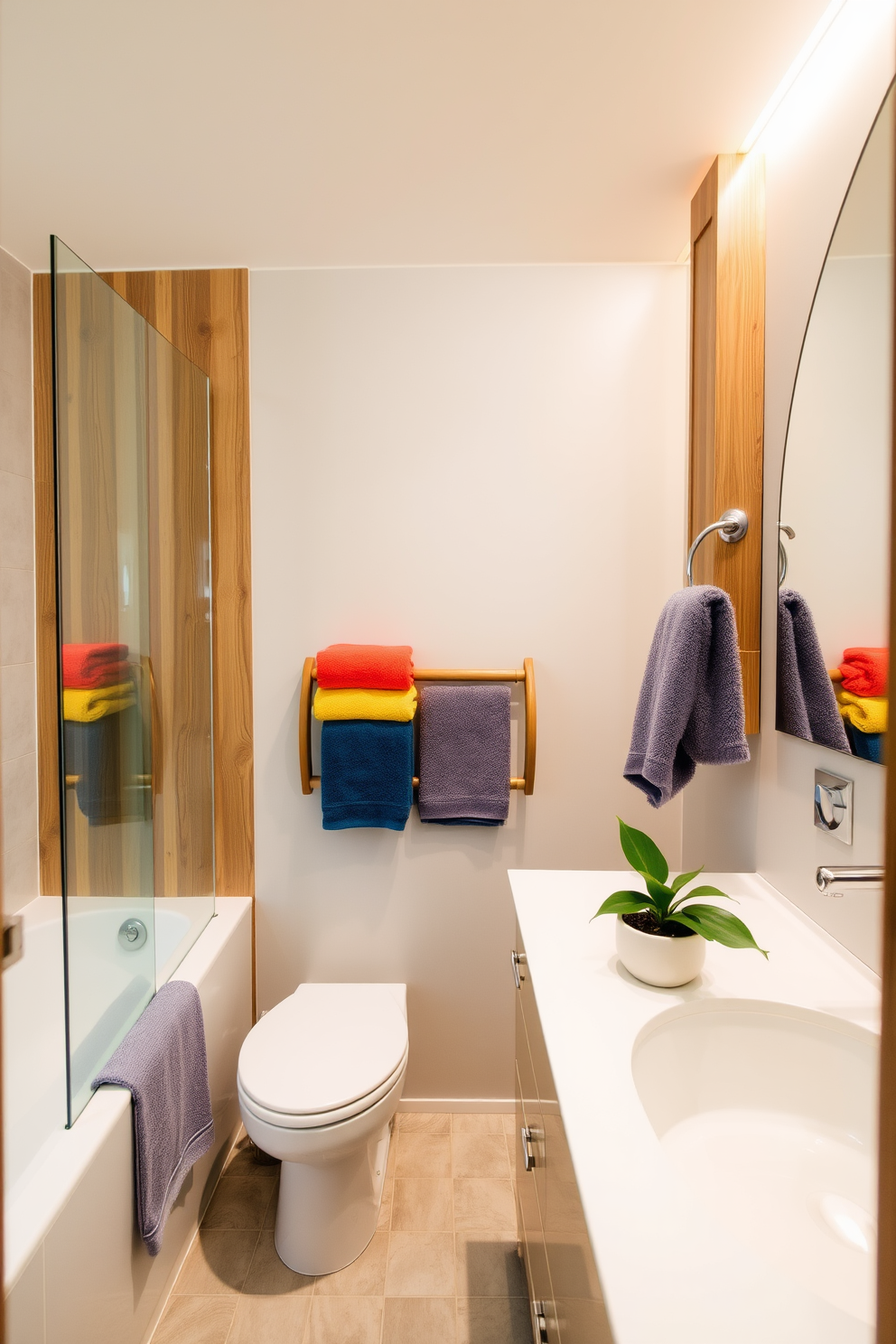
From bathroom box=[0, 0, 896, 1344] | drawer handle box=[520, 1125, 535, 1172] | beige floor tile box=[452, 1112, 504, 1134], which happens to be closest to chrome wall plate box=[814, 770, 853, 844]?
bathroom box=[0, 0, 896, 1344]

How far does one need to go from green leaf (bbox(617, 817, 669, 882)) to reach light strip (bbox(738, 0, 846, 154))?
1.36 meters

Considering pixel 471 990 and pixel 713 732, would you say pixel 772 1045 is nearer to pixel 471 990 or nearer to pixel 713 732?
pixel 713 732

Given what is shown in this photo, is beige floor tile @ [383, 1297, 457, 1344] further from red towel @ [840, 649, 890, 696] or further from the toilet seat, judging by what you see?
red towel @ [840, 649, 890, 696]

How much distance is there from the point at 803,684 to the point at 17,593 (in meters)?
1.90

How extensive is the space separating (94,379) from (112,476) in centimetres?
17

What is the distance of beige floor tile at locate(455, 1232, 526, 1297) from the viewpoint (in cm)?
158

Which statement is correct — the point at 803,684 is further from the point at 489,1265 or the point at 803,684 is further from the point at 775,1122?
the point at 489,1265

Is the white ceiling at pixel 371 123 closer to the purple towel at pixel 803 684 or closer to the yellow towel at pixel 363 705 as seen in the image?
the purple towel at pixel 803 684

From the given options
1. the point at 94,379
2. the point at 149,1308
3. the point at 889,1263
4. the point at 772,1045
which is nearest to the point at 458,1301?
the point at 149,1308

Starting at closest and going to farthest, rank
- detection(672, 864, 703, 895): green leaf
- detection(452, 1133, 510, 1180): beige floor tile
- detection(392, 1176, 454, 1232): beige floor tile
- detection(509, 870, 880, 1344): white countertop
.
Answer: detection(509, 870, 880, 1344): white countertop
detection(672, 864, 703, 895): green leaf
detection(392, 1176, 454, 1232): beige floor tile
detection(452, 1133, 510, 1180): beige floor tile

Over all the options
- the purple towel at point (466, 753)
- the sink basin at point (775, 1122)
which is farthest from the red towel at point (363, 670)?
the sink basin at point (775, 1122)

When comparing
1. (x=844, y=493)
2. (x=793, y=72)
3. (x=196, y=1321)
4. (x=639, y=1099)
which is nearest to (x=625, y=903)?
(x=639, y=1099)

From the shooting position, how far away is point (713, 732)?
4.47 feet

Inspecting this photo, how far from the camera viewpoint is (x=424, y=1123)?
208 centimetres
